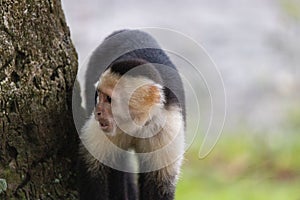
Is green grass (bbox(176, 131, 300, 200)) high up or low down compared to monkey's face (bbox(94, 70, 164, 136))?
up

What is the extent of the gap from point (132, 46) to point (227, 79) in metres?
2.74

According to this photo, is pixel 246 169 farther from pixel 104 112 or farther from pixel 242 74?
pixel 104 112

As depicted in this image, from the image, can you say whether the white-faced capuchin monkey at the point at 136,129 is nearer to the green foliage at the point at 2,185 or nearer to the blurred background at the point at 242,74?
the green foliage at the point at 2,185

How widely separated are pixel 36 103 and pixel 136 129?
34 cm

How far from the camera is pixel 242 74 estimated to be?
5262 mm

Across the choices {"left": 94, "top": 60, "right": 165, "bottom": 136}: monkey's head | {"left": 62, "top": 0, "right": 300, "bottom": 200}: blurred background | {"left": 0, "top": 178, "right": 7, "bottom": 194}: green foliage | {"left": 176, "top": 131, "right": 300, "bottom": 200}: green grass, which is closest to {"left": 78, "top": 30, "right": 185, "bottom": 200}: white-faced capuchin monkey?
{"left": 94, "top": 60, "right": 165, "bottom": 136}: monkey's head

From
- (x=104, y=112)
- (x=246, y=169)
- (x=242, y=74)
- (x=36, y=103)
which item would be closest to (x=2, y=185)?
(x=36, y=103)

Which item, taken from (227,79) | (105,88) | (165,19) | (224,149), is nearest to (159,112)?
(105,88)

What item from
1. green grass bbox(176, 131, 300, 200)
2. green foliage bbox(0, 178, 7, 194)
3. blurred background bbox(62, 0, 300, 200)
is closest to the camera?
green foliage bbox(0, 178, 7, 194)

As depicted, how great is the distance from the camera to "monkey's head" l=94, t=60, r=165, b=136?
2.08 meters

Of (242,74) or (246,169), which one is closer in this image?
(246,169)

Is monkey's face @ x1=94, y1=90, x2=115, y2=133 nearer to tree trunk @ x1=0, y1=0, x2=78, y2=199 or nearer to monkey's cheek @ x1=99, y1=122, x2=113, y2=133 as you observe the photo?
monkey's cheek @ x1=99, y1=122, x2=113, y2=133

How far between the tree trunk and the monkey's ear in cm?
20

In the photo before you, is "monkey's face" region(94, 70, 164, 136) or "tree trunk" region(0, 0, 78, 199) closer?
"tree trunk" region(0, 0, 78, 199)
